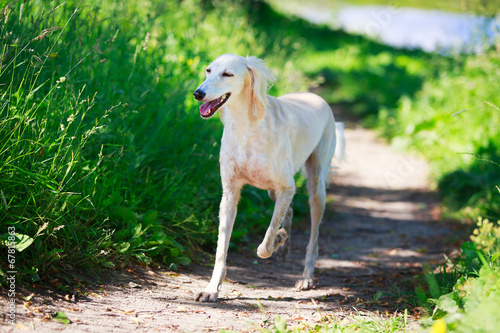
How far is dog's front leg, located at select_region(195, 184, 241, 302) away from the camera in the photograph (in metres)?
3.32

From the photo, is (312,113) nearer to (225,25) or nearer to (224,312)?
(224,312)

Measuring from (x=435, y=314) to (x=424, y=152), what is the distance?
5973 mm

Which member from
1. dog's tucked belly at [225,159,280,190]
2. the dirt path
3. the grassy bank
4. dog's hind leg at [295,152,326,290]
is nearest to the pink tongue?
dog's tucked belly at [225,159,280,190]

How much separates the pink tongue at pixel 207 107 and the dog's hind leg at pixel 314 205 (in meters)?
1.39

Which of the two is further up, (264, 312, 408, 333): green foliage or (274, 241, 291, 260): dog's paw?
(264, 312, 408, 333): green foliage

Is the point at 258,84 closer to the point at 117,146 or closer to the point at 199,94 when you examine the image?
the point at 199,94

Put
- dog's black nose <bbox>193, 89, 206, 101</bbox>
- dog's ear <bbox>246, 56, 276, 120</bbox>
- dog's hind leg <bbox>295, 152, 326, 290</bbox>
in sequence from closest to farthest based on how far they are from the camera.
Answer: dog's black nose <bbox>193, 89, 206, 101</bbox> → dog's ear <bbox>246, 56, 276, 120</bbox> → dog's hind leg <bbox>295, 152, 326, 290</bbox>

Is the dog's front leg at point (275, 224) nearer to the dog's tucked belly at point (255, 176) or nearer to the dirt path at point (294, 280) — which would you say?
the dog's tucked belly at point (255, 176)

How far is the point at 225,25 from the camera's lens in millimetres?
8195

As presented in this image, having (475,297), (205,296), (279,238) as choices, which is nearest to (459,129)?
(279,238)

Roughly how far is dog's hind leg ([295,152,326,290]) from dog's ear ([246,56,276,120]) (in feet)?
3.50

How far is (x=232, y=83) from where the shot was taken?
10.6ft

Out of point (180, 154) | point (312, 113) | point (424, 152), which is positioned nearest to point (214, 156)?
point (180, 154)

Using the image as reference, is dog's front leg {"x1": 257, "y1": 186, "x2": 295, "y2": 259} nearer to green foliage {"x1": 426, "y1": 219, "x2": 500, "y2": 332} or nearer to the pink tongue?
the pink tongue
